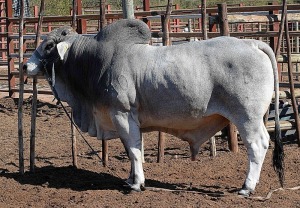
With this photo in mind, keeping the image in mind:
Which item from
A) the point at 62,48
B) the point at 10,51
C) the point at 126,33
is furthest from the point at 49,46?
the point at 10,51

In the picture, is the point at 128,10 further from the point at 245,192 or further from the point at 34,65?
the point at 245,192

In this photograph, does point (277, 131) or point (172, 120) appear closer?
point (172, 120)

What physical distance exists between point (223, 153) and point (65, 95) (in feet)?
8.51

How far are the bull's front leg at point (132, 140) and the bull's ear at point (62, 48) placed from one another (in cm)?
95

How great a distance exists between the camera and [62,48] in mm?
7551

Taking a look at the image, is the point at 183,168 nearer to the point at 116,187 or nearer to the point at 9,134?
the point at 116,187

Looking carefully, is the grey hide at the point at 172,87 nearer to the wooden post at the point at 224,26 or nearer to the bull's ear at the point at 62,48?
the bull's ear at the point at 62,48

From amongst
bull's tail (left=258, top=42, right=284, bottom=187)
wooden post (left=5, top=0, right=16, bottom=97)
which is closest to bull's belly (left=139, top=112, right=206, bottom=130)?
bull's tail (left=258, top=42, right=284, bottom=187)

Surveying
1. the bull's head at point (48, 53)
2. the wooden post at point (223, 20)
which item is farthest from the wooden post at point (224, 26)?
the bull's head at point (48, 53)

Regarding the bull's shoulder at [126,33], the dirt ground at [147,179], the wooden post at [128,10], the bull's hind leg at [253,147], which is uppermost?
the wooden post at [128,10]

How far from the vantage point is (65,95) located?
779 cm

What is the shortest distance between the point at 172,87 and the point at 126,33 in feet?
2.84

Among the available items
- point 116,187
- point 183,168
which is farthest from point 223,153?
point 116,187

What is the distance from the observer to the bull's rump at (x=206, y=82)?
22.7 ft
